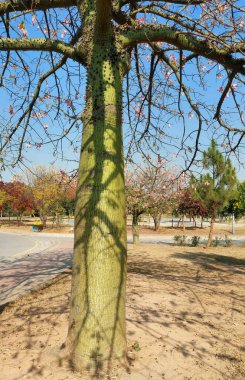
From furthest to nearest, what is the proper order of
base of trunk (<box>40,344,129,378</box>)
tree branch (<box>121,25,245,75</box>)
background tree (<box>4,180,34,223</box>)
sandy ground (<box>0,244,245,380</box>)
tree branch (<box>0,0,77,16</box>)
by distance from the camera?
background tree (<box>4,180,34,223</box>) < tree branch (<box>0,0,77,16</box>) < tree branch (<box>121,25,245,75</box>) < sandy ground (<box>0,244,245,380</box>) < base of trunk (<box>40,344,129,378</box>)

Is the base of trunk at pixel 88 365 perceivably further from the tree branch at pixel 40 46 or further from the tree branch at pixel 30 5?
the tree branch at pixel 30 5

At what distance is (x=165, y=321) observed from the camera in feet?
17.6

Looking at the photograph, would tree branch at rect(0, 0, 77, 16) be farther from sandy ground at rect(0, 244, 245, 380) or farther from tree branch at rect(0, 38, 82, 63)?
sandy ground at rect(0, 244, 245, 380)

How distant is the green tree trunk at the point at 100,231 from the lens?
3.53 meters

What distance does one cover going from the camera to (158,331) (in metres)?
4.93

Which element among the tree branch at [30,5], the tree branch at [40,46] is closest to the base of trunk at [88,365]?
the tree branch at [40,46]

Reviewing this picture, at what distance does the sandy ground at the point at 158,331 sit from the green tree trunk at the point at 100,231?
29 cm

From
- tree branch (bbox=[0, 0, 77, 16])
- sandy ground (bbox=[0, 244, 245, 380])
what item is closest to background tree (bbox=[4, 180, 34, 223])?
sandy ground (bbox=[0, 244, 245, 380])

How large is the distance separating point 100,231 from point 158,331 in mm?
2015

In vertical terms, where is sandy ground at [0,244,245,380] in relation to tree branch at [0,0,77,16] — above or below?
below

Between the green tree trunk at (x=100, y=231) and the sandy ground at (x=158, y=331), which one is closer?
the green tree trunk at (x=100, y=231)

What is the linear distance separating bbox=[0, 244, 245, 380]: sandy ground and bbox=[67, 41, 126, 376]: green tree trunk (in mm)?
293

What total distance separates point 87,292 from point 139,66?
11.7 ft

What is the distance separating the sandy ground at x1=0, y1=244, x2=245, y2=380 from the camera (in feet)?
12.3
